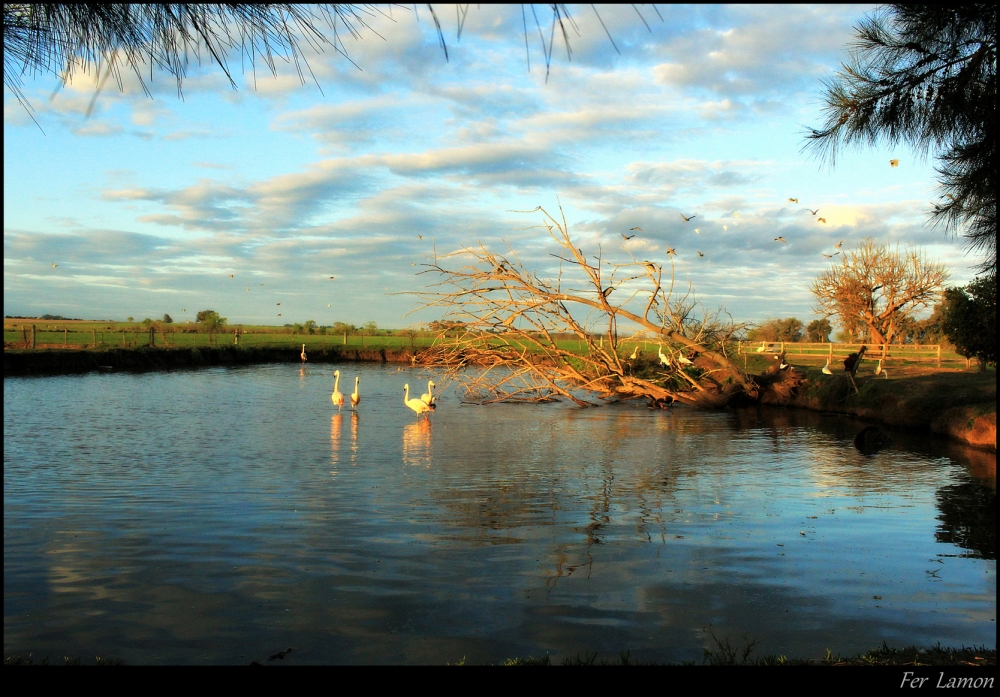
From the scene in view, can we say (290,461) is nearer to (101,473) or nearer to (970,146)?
(101,473)

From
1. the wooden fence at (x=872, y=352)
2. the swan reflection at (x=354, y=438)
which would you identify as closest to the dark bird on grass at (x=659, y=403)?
the swan reflection at (x=354, y=438)

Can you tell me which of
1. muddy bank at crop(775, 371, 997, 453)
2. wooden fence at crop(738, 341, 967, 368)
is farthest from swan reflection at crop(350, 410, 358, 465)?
wooden fence at crop(738, 341, 967, 368)

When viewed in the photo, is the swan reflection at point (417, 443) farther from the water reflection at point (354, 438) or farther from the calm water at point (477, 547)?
the water reflection at point (354, 438)

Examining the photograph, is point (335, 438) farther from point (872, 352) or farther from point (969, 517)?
point (872, 352)

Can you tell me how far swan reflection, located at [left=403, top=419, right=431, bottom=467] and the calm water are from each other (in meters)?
0.12

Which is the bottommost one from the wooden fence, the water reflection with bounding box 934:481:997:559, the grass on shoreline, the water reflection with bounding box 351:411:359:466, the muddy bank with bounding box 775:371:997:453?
the water reflection with bounding box 351:411:359:466

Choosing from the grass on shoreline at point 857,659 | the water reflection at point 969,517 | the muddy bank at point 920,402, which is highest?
the muddy bank at point 920,402

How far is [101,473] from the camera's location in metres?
10.1

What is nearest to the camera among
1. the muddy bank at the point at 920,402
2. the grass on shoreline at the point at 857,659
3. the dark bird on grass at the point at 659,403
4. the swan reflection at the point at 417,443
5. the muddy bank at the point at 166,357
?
the grass on shoreline at the point at 857,659

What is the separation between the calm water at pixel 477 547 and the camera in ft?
15.4

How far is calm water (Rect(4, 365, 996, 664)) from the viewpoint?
15.4 feet

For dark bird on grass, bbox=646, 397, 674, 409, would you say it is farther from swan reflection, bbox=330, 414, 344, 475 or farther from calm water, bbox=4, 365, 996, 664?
swan reflection, bbox=330, 414, 344, 475

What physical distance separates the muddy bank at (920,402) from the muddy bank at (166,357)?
42.4ft

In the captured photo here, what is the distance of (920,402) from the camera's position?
16.3 meters
